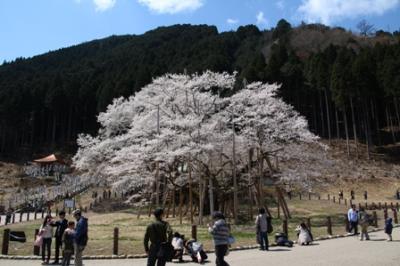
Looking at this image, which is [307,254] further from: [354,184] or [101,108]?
[101,108]

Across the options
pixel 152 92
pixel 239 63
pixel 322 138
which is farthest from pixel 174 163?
pixel 239 63

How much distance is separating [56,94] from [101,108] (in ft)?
30.6

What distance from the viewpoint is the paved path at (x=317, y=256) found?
10.2m

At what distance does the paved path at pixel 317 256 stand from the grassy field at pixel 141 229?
5.56 ft

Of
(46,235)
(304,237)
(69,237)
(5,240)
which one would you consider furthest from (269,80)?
(69,237)

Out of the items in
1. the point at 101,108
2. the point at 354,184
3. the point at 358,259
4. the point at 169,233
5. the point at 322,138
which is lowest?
the point at 358,259

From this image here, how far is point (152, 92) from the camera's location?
32.5 meters

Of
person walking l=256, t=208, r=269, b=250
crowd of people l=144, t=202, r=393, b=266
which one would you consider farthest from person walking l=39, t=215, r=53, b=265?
person walking l=256, t=208, r=269, b=250

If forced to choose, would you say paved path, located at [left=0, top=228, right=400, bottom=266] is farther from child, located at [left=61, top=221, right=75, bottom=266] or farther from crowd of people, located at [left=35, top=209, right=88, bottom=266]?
child, located at [left=61, top=221, right=75, bottom=266]

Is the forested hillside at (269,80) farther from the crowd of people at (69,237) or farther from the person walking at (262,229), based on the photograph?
the crowd of people at (69,237)

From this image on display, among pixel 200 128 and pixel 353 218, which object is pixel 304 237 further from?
pixel 200 128

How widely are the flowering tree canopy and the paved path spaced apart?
9846 millimetres

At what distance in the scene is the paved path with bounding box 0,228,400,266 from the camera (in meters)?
10.2

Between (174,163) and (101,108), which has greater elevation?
(101,108)
